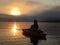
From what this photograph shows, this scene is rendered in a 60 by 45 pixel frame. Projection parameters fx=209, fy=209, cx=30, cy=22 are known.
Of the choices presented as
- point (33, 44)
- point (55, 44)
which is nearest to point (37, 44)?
point (33, 44)

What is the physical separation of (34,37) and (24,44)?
60 centimetres

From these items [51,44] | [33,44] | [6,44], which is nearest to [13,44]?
[6,44]

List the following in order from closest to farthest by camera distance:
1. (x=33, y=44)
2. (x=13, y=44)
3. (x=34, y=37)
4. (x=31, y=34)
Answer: (x=33, y=44), (x=13, y=44), (x=34, y=37), (x=31, y=34)

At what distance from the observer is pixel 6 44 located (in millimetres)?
5617

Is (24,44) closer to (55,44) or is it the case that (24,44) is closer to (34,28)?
(55,44)

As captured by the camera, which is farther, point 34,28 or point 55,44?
point 34,28

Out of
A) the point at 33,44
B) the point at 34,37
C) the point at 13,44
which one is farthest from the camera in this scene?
the point at 34,37

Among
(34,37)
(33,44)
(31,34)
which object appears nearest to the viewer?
(33,44)

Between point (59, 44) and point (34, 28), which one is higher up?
point (34, 28)

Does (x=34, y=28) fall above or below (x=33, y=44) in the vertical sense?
above

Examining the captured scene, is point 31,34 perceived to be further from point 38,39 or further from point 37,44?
point 37,44

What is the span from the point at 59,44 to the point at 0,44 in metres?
1.53

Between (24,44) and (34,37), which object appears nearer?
(24,44)

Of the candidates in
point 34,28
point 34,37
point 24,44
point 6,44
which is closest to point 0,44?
point 6,44
